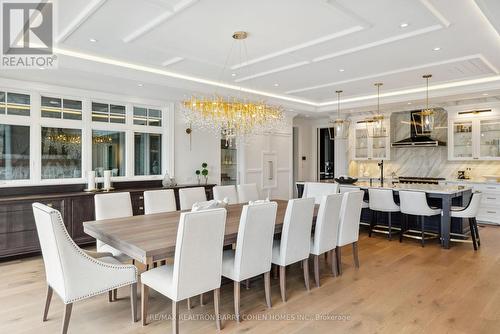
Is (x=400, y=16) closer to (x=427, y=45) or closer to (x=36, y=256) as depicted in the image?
(x=427, y=45)

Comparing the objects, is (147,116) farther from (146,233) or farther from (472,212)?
(472,212)

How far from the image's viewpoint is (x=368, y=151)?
27.1 feet

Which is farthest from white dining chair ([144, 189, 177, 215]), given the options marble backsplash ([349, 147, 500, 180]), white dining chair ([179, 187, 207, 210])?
marble backsplash ([349, 147, 500, 180])

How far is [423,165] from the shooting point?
7656 mm

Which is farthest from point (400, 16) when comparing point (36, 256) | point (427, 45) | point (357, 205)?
point (36, 256)

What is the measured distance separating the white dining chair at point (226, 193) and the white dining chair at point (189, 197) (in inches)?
8.9

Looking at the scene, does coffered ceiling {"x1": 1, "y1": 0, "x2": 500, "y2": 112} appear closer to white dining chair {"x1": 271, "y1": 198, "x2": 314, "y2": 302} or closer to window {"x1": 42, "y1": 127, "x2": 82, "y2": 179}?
window {"x1": 42, "y1": 127, "x2": 82, "y2": 179}

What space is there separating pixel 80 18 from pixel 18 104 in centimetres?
237

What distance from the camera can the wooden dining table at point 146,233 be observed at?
232 centimetres

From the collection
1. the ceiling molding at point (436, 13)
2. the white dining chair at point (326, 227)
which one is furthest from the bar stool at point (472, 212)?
the ceiling molding at point (436, 13)

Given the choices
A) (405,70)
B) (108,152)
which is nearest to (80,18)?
(108,152)

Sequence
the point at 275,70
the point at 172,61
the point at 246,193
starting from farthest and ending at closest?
the point at 275,70 < the point at 246,193 < the point at 172,61

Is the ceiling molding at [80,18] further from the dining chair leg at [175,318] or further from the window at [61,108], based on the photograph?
the dining chair leg at [175,318]

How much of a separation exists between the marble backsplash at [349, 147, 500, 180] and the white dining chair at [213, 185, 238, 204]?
189 inches
